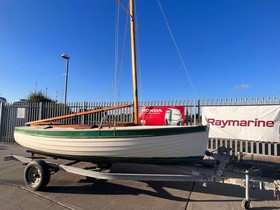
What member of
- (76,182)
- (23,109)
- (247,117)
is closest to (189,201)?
(76,182)

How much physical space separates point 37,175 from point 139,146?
236 centimetres

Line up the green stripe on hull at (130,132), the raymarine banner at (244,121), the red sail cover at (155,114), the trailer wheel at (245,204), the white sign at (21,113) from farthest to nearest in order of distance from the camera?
the white sign at (21,113) < the red sail cover at (155,114) < the raymarine banner at (244,121) < the green stripe on hull at (130,132) < the trailer wheel at (245,204)

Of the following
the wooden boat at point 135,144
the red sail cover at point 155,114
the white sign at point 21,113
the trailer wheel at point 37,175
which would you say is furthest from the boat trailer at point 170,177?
the white sign at point 21,113

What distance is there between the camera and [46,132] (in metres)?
5.35

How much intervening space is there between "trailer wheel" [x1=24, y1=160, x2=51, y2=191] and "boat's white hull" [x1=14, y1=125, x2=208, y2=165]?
23.8 inches

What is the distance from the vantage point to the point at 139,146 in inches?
171

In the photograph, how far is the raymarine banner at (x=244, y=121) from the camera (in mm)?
7181

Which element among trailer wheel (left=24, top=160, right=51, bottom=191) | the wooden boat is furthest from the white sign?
trailer wheel (left=24, top=160, right=51, bottom=191)

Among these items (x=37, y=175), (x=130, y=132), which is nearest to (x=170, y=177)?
(x=130, y=132)

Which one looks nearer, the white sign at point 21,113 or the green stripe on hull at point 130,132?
the green stripe on hull at point 130,132

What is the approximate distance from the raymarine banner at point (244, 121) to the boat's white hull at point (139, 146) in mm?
3600

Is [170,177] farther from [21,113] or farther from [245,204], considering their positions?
[21,113]

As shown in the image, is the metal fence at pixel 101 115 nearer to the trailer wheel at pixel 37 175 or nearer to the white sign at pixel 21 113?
the white sign at pixel 21 113

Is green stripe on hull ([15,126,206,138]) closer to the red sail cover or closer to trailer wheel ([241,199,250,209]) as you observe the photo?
trailer wheel ([241,199,250,209])
